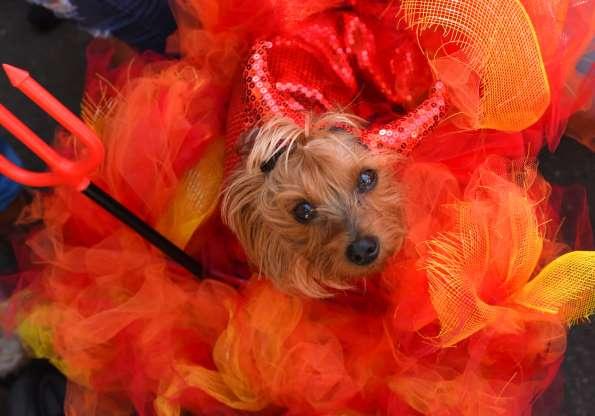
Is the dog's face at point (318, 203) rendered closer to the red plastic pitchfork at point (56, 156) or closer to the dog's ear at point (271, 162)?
the dog's ear at point (271, 162)

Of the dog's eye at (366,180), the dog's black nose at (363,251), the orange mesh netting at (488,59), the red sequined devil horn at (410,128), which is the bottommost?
the dog's black nose at (363,251)

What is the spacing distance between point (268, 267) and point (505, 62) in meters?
0.54

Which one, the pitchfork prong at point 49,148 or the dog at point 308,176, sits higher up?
the pitchfork prong at point 49,148

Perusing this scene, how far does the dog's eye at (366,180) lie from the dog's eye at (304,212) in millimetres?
88

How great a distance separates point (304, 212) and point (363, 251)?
12 centimetres

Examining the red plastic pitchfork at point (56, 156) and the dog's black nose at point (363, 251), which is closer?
the red plastic pitchfork at point (56, 156)

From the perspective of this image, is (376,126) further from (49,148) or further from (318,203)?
(49,148)

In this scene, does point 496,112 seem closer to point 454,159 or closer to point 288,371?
point 454,159

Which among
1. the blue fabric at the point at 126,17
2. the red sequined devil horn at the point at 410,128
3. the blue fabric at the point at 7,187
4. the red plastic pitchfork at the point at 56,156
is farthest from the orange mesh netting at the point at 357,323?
the blue fabric at the point at 126,17

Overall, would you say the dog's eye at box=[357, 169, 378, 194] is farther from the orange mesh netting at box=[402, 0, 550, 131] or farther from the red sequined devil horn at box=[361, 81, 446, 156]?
the orange mesh netting at box=[402, 0, 550, 131]

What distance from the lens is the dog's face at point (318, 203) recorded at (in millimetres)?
1039

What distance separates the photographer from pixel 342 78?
1.28 m

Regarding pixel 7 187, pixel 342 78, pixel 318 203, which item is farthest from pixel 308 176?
pixel 7 187

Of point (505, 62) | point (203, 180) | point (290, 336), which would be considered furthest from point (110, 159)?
point (505, 62)
